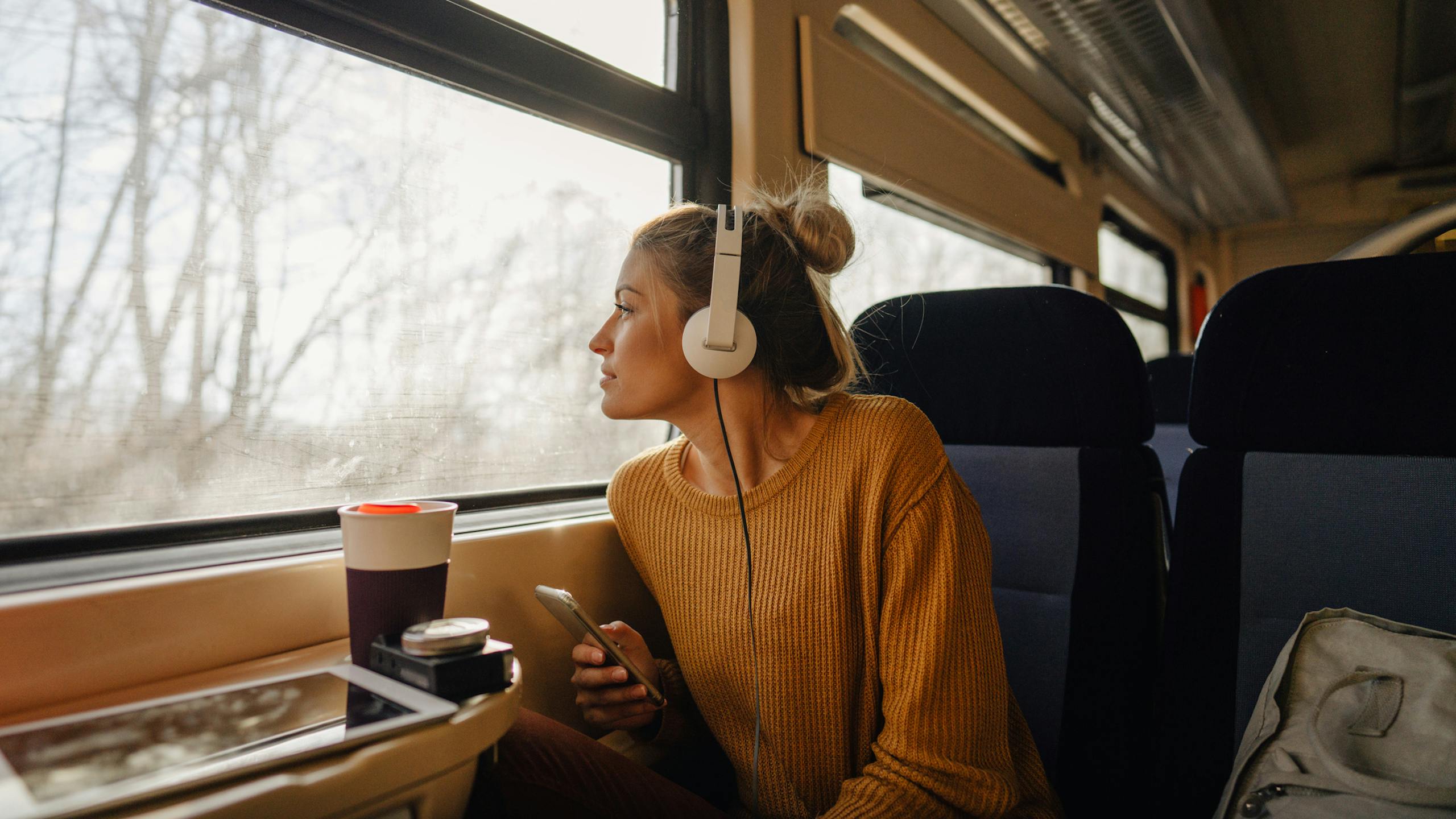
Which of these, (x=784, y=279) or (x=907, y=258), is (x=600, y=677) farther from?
(x=907, y=258)

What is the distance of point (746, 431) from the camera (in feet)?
3.50

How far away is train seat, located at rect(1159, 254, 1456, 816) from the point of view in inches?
34.5

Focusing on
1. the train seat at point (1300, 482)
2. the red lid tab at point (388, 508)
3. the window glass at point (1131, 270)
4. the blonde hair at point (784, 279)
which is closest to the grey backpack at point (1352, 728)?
the train seat at point (1300, 482)

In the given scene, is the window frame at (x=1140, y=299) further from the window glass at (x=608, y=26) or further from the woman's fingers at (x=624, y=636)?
the woman's fingers at (x=624, y=636)

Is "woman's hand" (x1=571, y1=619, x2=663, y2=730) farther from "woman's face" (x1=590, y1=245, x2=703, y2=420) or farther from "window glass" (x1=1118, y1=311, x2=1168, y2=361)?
"window glass" (x1=1118, y1=311, x2=1168, y2=361)

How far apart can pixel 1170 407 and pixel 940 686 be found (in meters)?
2.30

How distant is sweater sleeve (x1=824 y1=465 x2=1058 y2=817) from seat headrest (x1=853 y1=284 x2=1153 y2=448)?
31cm

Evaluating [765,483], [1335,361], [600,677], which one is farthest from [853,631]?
[1335,361]

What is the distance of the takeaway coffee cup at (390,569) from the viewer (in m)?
0.67

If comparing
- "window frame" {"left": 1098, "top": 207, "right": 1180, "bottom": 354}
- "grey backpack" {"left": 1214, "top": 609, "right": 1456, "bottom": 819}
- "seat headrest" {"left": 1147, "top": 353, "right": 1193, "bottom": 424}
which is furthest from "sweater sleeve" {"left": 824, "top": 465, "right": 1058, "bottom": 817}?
"window frame" {"left": 1098, "top": 207, "right": 1180, "bottom": 354}

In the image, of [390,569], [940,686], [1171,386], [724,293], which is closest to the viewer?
[390,569]

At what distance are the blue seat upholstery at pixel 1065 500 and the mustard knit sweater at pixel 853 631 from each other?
0.14 metres

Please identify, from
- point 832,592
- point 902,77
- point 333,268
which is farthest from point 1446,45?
A: point 333,268

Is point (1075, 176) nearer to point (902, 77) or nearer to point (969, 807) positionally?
point (902, 77)
